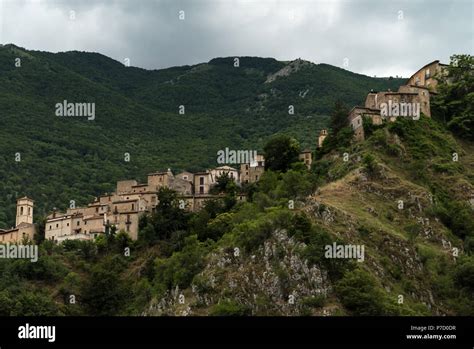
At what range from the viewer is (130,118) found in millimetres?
159500

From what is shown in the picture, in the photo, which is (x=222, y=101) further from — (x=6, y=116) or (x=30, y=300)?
(x=30, y=300)

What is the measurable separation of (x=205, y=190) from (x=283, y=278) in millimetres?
27278

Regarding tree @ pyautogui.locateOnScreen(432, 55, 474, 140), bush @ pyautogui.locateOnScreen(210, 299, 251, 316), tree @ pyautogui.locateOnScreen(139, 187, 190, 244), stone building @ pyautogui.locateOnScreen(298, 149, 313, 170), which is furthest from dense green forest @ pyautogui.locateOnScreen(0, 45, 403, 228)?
bush @ pyautogui.locateOnScreen(210, 299, 251, 316)

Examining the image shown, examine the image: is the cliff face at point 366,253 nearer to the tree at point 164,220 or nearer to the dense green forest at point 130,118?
the tree at point 164,220

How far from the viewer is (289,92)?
16862cm

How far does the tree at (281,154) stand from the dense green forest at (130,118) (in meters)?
32.3

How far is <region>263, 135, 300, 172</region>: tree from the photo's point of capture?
275 feet

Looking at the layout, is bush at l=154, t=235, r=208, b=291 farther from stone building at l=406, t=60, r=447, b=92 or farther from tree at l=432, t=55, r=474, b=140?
stone building at l=406, t=60, r=447, b=92

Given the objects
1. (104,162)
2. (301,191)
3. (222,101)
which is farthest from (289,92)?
(301,191)

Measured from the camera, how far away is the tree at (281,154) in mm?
83812

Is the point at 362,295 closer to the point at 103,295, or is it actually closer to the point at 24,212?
the point at 103,295

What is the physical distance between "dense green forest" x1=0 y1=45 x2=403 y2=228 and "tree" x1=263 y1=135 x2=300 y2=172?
32.3 meters

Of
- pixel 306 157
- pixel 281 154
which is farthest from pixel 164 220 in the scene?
pixel 306 157

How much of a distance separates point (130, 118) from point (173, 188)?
255ft
